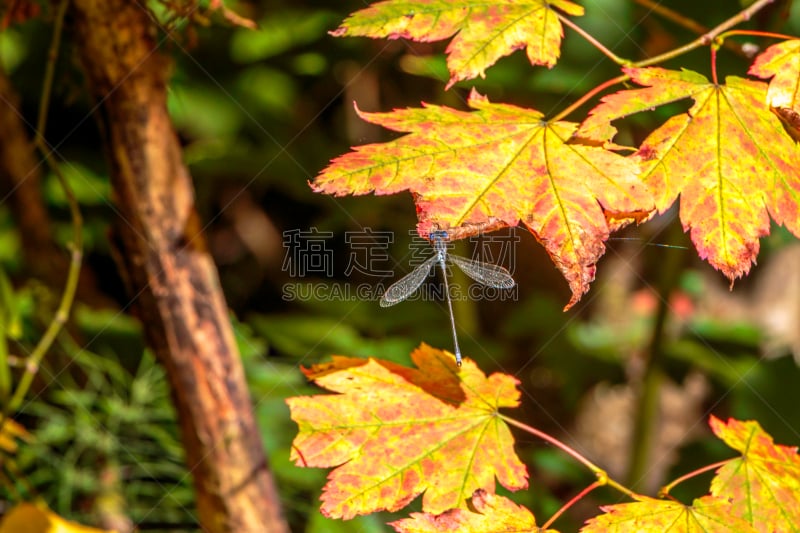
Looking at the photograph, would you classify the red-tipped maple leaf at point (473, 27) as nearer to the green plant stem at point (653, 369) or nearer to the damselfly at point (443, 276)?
the damselfly at point (443, 276)

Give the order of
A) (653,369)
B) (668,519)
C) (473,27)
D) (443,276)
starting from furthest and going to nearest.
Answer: (653,369)
(443,276)
(473,27)
(668,519)

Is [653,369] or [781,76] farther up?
[781,76]

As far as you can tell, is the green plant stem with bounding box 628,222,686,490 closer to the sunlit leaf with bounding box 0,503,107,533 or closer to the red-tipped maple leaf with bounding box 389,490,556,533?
the red-tipped maple leaf with bounding box 389,490,556,533

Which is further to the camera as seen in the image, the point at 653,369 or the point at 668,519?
the point at 653,369

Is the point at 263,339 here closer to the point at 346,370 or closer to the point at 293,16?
the point at 293,16

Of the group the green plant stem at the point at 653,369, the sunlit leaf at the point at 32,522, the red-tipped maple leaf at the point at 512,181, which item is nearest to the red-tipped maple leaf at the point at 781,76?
the red-tipped maple leaf at the point at 512,181

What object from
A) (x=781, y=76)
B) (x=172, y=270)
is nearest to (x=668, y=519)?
(x=781, y=76)

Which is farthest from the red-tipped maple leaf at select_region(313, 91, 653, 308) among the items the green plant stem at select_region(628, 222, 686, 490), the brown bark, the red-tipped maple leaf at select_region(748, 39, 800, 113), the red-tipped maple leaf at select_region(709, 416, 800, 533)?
the green plant stem at select_region(628, 222, 686, 490)

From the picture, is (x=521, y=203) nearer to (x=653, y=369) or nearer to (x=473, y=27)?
(x=473, y=27)
